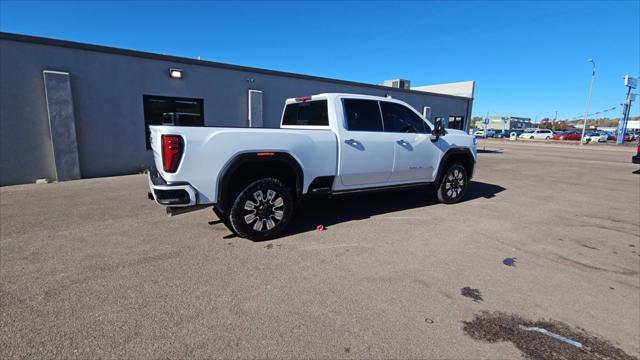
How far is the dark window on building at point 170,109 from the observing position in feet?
31.9

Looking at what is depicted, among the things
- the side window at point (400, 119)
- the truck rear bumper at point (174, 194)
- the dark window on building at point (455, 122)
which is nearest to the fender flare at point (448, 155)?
the side window at point (400, 119)

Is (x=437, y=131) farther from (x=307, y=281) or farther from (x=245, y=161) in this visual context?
(x=307, y=281)

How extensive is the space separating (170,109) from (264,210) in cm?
759

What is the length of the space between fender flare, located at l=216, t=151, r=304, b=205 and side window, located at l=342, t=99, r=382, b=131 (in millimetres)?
1183

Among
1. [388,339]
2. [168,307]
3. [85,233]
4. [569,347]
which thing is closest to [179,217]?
[85,233]

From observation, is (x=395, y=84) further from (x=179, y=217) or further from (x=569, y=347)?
(x=569, y=347)

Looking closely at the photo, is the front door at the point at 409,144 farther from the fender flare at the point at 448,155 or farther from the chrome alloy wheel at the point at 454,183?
the chrome alloy wheel at the point at 454,183

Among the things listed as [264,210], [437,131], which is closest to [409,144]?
[437,131]

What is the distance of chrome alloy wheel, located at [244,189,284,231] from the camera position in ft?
13.8

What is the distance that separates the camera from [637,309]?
3004 millimetres

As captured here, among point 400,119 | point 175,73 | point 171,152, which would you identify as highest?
point 175,73

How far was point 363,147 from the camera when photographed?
16.3ft

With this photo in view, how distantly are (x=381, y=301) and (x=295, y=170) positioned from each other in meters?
A: 2.13

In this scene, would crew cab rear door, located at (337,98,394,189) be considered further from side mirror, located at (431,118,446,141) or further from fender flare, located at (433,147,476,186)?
fender flare, located at (433,147,476,186)
